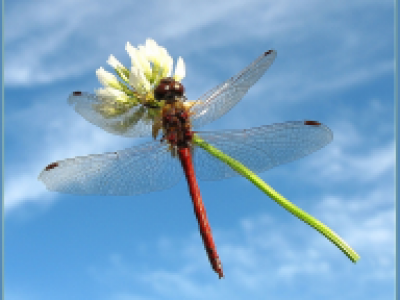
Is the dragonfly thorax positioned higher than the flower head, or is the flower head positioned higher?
the flower head

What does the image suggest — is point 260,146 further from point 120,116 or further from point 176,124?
point 120,116

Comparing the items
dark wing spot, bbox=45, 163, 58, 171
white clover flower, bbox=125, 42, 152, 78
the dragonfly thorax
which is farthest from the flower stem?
dark wing spot, bbox=45, 163, 58, 171

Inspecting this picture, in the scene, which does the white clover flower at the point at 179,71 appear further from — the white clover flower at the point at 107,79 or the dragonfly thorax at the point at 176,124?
the white clover flower at the point at 107,79

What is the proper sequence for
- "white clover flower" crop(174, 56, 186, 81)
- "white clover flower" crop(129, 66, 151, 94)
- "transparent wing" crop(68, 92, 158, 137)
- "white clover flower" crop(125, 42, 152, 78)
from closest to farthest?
"white clover flower" crop(129, 66, 151, 94) < "white clover flower" crop(125, 42, 152, 78) < "transparent wing" crop(68, 92, 158, 137) < "white clover flower" crop(174, 56, 186, 81)

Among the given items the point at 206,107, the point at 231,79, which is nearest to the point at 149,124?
the point at 206,107

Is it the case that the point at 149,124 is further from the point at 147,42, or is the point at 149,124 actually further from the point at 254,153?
the point at 254,153

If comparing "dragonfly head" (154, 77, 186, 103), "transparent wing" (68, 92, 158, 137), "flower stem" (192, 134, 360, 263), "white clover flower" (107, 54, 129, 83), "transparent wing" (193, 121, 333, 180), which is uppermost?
"white clover flower" (107, 54, 129, 83)

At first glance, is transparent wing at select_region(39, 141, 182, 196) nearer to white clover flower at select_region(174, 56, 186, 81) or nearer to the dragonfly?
the dragonfly
